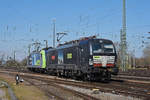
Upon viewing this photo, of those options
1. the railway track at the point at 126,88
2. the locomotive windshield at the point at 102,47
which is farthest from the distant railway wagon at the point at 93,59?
the railway track at the point at 126,88

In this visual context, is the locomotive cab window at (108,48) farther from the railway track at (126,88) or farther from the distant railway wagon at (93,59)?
the railway track at (126,88)

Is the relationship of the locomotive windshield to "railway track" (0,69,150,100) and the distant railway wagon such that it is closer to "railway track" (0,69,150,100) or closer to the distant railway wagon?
the distant railway wagon

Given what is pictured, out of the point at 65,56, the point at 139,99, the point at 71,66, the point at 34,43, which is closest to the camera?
the point at 139,99

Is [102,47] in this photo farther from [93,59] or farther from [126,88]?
[126,88]

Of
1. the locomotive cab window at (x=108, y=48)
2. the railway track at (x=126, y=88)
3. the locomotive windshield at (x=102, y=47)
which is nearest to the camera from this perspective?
the railway track at (x=126, y=88)

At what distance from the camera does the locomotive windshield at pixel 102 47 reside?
60.7 ft

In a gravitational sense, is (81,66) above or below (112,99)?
above

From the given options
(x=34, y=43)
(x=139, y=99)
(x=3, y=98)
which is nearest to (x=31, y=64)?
(x=34, y=43)

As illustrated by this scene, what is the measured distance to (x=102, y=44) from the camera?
61.8ft

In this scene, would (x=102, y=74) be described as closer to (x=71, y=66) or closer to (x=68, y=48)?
(x=71, y=66)

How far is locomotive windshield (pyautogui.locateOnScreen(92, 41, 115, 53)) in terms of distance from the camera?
1850 cm

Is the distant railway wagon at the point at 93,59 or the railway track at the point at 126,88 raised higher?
the distant railway wagon at the point at 93,59

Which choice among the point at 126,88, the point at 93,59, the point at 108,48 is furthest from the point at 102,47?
the point at 126,88

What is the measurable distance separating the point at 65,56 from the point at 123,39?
12424 millimetres
